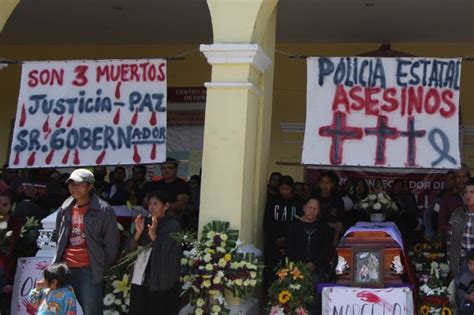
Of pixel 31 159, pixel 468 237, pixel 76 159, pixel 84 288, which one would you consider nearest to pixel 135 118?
pixel 76 159

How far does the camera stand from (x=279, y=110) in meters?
12.8

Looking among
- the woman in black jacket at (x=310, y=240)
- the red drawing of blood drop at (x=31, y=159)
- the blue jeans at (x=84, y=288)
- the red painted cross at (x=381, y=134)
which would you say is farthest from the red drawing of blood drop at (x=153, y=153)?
the red painted cross at (x=381, y=134)

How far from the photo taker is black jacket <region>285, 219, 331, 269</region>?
8.24 meters

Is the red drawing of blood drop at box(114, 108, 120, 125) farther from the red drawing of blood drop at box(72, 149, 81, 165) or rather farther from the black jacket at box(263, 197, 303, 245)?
the black jacket at box(263, 197, 303, 245)

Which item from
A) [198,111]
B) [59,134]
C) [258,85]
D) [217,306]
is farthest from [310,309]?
[198,111]

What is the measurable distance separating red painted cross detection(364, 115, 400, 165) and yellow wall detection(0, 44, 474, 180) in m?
4.02

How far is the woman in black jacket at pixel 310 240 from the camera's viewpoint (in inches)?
324

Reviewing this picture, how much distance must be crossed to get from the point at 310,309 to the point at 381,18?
464 centimetres

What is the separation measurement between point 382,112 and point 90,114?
3174 mm

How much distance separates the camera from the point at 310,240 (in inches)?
324

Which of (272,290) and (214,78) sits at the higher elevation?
(214,78)

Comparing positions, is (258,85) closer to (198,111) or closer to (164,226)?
(164,226)

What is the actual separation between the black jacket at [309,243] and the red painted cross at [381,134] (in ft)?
3.07

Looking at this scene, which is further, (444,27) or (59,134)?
(444,27)
